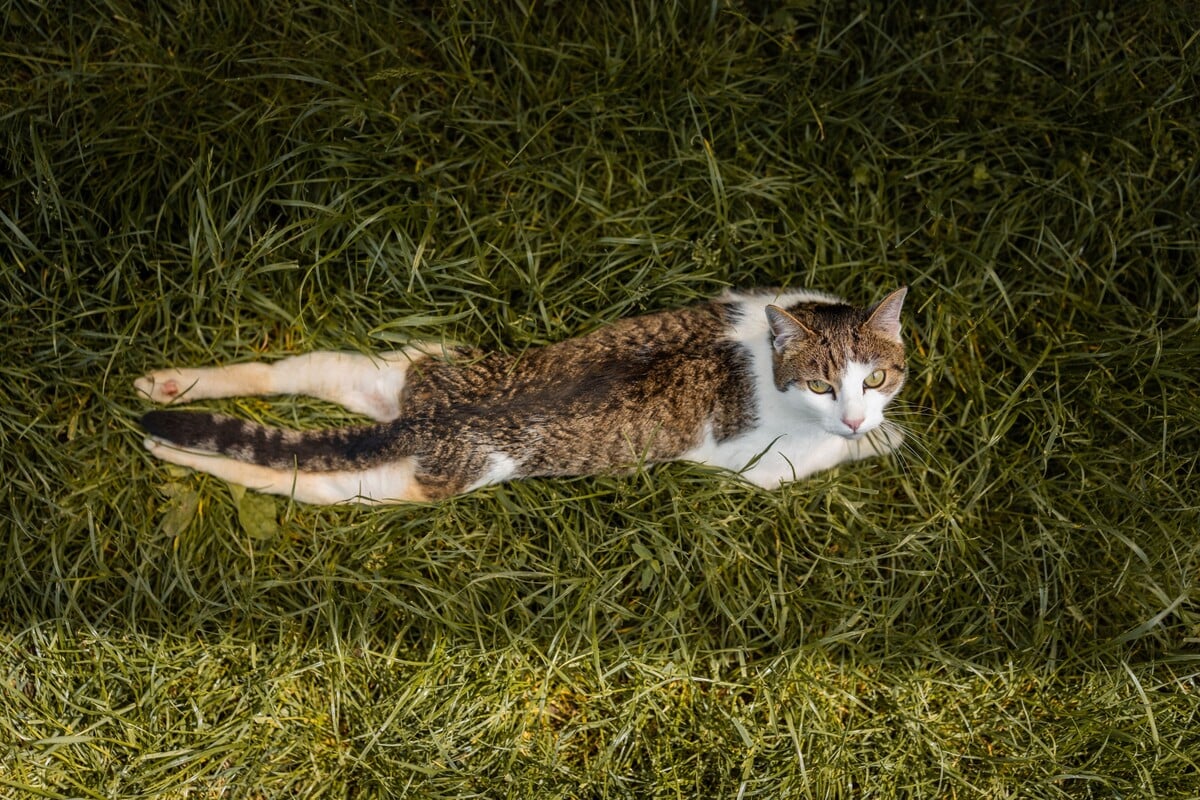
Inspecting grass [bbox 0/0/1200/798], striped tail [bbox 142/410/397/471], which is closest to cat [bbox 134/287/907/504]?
striped tail [bbox 142/410/397/471]

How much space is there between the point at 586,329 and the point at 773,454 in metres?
0.74

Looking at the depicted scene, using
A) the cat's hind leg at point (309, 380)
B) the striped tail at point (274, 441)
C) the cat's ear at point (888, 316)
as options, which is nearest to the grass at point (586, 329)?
the cat's hind leg at point (309, 380)

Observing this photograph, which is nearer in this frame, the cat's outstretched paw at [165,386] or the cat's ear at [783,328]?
the cat's ear at [783,328]

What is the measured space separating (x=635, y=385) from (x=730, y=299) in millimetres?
507

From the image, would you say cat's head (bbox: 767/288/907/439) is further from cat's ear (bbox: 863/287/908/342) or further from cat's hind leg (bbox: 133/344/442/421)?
cat's hind leg (bbox: 133/344/442/421)

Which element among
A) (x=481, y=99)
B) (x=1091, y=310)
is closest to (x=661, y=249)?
(x=481, y=99)

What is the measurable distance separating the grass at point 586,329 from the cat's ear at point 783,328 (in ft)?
1.51

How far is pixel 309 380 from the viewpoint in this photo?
2609 mm

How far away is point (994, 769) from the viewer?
2566 mm

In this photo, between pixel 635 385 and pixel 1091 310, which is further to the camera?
pixel 1091 310

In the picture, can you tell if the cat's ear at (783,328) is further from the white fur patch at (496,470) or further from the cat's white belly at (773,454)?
the white fur patch at (496,470)

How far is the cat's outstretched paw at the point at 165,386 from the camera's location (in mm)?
2621

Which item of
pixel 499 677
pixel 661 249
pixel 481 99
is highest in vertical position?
pixel 481 99

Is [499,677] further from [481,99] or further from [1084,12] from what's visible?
[1084,12]
